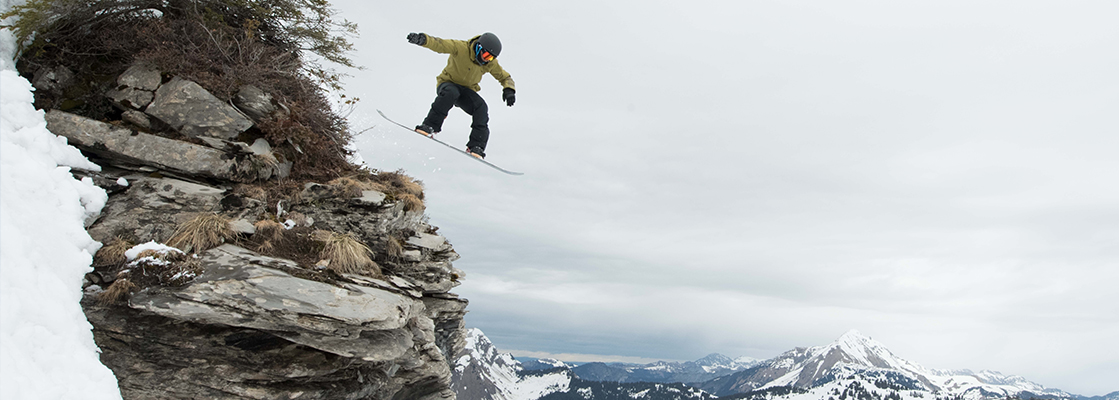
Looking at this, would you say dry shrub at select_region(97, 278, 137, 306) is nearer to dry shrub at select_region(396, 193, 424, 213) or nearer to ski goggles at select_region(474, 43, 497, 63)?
dry shrub at select_region(396, 193, 424, 213)

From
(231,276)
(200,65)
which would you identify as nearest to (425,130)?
(200,65)

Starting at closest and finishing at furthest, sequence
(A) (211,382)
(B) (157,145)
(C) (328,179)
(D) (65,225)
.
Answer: (D) (65,225) < (A) (211,382) < (B) (157,145) < (C) (328,179)

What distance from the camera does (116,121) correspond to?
12500mm

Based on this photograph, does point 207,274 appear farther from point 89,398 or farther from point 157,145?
point 157,145

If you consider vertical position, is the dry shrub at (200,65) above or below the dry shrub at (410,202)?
above

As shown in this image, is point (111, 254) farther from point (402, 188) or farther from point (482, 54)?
point (482, 54)

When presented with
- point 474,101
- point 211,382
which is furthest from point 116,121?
point 474,101

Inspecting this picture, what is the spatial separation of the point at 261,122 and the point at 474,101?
613 cm

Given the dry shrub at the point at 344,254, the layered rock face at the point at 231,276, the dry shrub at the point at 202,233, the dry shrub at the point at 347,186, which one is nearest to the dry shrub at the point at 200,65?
the layered rock face at the point at 231,276

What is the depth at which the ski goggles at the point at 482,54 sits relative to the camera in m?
14.6

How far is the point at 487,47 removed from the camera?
14.5 meters

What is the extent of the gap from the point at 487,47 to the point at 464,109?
2.94 m

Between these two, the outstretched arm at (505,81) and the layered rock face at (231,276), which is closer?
the layered rock face at (231,276)

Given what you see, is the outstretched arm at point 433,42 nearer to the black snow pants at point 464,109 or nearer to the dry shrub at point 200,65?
the black snow pants at point 464,109
